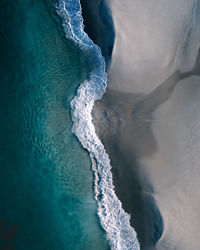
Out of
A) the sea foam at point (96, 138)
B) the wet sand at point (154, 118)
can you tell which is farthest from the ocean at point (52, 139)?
the wet sand at point (154, 118)

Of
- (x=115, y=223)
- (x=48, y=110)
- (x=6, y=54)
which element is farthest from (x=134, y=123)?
(x=6, y=54)

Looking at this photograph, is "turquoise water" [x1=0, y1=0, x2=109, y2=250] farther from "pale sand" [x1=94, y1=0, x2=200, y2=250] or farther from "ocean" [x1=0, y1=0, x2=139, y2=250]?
"pale sand" [x1=94, y1=0, x2=200, y2=250]

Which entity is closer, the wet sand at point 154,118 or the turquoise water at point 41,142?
the wet sand at point 154,118

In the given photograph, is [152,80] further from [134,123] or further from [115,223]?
[115,223]

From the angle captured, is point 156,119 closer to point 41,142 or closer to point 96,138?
point 96,138

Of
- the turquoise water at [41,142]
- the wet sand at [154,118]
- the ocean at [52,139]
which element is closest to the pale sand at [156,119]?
the wet sand at [154,118]

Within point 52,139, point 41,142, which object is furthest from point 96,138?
point 41,142

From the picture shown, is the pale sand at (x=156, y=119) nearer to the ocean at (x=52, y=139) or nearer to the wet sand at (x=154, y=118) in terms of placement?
the wet sand at (x=154, y=118)
